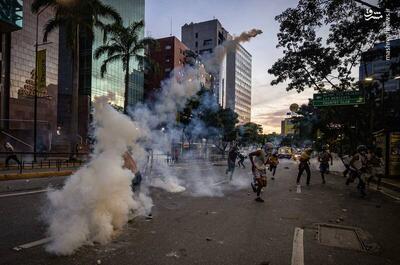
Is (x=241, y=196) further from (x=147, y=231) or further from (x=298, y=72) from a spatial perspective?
(x=298, y=72)

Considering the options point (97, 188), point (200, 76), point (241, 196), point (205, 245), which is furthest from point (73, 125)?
point (205, 245)

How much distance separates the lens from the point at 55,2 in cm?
2142

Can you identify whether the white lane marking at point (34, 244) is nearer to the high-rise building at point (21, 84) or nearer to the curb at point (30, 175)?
the curb at point (30, 175)

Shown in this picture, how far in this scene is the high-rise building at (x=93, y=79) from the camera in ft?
153

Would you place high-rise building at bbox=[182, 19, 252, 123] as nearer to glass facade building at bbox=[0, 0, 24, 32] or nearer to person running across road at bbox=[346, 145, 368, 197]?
glass facade building at bbox=[0, 0, 24, 32]

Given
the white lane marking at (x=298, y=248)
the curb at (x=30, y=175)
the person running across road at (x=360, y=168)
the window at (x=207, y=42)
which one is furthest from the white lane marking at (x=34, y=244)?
the window at (x=207, y=42)

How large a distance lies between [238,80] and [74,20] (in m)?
118

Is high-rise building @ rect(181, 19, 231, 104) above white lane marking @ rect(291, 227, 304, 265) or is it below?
→ above

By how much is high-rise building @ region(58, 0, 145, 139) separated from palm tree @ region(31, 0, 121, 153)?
21.7 m

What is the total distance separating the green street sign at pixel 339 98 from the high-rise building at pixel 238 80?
4010 inches

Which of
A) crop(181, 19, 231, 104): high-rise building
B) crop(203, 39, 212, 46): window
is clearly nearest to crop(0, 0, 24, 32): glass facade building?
crop(181, 19, 231, 104): high-rise building

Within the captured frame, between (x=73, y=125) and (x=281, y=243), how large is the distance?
20.4 m

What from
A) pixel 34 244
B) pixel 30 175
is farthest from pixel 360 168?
pixel 30 175

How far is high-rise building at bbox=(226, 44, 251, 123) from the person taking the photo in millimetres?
130000
